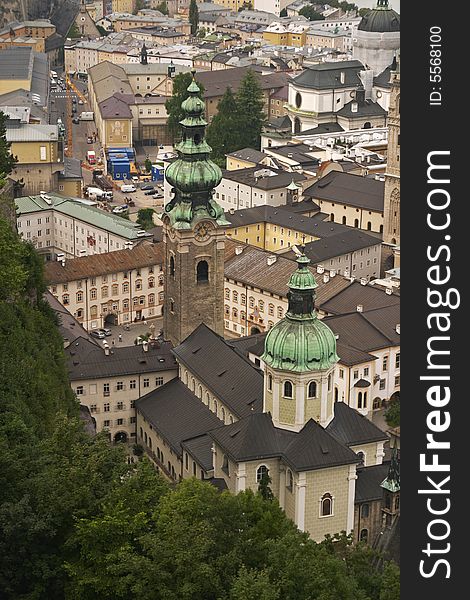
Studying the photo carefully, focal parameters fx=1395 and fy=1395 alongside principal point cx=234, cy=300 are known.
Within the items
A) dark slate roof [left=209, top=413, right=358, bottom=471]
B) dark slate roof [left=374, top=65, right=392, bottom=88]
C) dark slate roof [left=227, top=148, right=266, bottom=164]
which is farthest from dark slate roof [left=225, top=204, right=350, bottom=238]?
dark slate roof [left=209, top=413, right=358, bottom=471]

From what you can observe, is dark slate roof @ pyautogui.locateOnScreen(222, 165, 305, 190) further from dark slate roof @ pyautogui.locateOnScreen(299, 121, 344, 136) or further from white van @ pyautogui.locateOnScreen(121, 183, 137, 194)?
dark slate roof @ pyautogui.locateOnScreen(299, 121, 344, 136)

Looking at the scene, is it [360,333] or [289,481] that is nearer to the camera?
[289,481]

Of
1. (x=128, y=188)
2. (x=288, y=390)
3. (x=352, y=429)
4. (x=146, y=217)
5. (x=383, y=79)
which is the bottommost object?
(x=128, y=188)

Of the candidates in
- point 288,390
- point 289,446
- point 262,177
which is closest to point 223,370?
point 288,390

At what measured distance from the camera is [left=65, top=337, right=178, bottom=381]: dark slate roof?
230 ft

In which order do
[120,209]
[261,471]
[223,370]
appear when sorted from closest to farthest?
1. [261,471]
2. [223,370]
3. [120,209]

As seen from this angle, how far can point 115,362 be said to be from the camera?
70938 millimetres

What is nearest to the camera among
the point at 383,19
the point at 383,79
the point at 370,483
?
the point at 370,483

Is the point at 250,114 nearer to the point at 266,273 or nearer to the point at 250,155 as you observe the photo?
the point at 250,155

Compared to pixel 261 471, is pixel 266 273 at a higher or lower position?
lower

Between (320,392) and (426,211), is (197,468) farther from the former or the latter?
(426,211)

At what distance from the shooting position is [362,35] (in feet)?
454

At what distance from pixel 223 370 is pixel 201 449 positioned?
15.9 feet

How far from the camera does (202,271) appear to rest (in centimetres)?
6919
